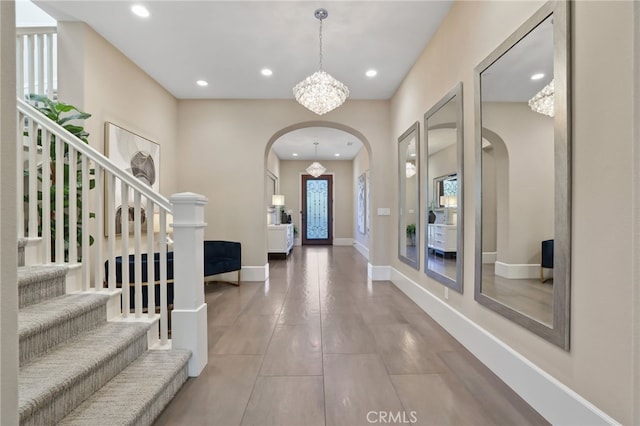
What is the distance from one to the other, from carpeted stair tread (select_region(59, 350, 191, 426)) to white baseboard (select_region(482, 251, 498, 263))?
220 centimetres

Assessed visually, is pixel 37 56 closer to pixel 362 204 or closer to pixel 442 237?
pixel 442 237

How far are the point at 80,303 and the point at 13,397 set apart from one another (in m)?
1.21

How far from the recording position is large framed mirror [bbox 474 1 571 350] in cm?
151

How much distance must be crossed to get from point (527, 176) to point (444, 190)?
115 cm

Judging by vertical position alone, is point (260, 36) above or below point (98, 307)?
above

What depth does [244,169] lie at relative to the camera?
16.1 feet

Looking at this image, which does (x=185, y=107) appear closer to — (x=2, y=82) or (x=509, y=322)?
(x=2, y=82)

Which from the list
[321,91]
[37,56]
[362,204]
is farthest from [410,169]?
[362,204]

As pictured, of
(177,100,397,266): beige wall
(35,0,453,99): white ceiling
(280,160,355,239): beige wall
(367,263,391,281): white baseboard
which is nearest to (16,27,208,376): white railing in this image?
(35,0,453,99): white ceiling

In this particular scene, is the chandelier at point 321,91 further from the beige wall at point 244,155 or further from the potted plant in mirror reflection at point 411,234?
the potted plant in mirror reflection at point 411,234

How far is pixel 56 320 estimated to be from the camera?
154 centimetres

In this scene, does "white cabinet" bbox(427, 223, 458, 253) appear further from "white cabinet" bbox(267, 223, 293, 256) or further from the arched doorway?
the arched doorway

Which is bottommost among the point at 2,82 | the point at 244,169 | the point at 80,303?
the point at 80,303

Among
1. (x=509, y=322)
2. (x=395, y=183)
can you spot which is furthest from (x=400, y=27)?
(x=509, y=322)
